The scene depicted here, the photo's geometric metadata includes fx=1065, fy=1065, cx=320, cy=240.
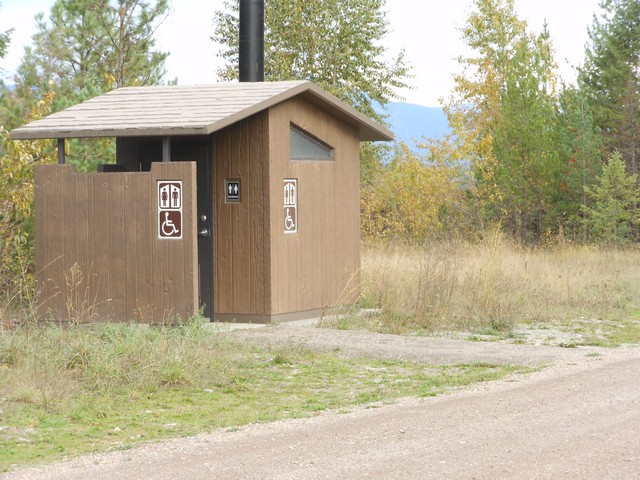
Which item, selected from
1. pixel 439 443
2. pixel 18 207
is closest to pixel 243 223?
pixel 18 207

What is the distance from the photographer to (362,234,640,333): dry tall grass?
48.8 ft

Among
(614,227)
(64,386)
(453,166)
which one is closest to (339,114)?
(64,386)

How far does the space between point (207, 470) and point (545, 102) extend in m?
31.4

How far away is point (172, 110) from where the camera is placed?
47.2 ft

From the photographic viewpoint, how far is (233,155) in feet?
48.4

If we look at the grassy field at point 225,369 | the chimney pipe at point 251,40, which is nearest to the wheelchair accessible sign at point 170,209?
the grassy field at point 225,369

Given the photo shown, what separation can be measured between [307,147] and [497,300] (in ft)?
11.7

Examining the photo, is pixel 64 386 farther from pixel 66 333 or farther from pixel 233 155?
pixel 233 155

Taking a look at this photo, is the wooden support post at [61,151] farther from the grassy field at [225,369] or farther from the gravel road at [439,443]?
the gravel road at [439,443]

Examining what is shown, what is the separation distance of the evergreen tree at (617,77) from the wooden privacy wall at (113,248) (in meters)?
22.9

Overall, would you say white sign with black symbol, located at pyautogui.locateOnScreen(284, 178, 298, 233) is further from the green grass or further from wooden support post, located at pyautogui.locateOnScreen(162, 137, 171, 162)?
the green grass

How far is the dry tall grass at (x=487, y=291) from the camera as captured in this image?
14.9m

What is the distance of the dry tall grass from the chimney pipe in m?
3.87

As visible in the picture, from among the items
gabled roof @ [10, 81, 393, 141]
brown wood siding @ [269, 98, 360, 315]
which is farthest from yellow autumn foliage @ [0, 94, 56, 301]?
brown wood siding @ [269, 98, 360, 315]
